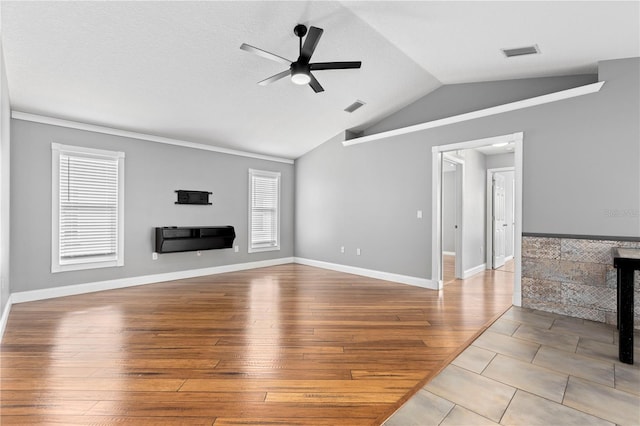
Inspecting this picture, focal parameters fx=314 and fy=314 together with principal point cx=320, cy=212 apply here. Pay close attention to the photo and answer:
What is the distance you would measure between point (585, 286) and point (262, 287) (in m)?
4.19

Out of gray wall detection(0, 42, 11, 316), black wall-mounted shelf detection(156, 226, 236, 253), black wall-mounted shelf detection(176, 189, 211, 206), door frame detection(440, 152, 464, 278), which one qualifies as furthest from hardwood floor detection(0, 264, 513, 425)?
black wall-mounted shelf detection(176, 189, 211, 206)

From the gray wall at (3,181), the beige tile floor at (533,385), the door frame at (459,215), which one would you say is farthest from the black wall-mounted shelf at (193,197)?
the beige tile floor at (533,385)

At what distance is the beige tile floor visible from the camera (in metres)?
1.83

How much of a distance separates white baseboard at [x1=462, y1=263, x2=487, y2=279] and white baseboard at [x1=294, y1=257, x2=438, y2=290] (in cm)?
117

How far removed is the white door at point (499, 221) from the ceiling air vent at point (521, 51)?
3.82m

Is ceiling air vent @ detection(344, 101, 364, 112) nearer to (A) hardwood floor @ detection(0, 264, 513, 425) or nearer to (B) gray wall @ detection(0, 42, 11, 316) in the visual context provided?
(A) hardwood floor @ detection(0, 264, 513, 425)

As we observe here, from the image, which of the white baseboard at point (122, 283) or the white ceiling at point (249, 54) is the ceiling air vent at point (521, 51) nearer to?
the white ceiling at point (249, 54)

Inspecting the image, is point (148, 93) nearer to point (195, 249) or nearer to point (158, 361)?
point (195, 249)

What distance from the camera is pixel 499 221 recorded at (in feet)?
23.4

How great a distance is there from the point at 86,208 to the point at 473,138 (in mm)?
5725

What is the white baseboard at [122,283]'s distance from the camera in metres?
4.19

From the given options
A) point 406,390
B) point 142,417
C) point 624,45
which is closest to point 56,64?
point 142,417

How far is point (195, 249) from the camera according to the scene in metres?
5.57

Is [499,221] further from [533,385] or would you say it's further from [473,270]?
[533,385]
